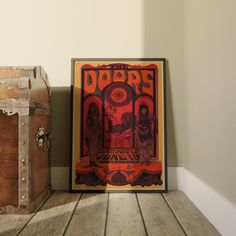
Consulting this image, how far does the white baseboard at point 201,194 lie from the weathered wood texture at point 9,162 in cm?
49

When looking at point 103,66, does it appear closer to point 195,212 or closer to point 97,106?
point 97,106

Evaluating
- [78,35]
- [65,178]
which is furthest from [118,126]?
[78,35]

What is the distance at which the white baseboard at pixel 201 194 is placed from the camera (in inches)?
44.8

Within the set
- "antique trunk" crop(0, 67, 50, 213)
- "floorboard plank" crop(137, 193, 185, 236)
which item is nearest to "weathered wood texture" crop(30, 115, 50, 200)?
"antique trunk" crop(0, 67, 50, 213)

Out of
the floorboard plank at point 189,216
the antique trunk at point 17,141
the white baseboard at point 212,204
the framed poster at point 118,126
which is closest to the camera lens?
the white baseboard at point 212,204

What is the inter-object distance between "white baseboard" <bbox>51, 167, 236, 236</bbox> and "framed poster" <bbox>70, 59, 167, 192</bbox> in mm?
89

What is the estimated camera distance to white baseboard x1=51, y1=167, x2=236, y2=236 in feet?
3.74

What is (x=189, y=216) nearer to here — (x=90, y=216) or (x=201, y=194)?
(x=201, y=194)

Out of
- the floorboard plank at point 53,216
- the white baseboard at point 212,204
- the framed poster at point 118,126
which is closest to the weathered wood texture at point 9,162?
the floorboard plank at point 53,216

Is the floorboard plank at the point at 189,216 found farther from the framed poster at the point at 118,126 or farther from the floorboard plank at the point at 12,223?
the floorboard plank at the point at 12,223

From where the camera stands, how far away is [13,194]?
147cm

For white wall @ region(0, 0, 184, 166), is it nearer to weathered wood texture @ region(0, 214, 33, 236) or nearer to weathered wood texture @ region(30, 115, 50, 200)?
weathered wood texture @ region(30, 115, 50, 200)

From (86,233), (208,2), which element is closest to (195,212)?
(86,233)

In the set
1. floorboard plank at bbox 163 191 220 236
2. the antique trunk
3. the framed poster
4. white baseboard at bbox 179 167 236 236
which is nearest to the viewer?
white baseboard at bbox 179 167 236 236
